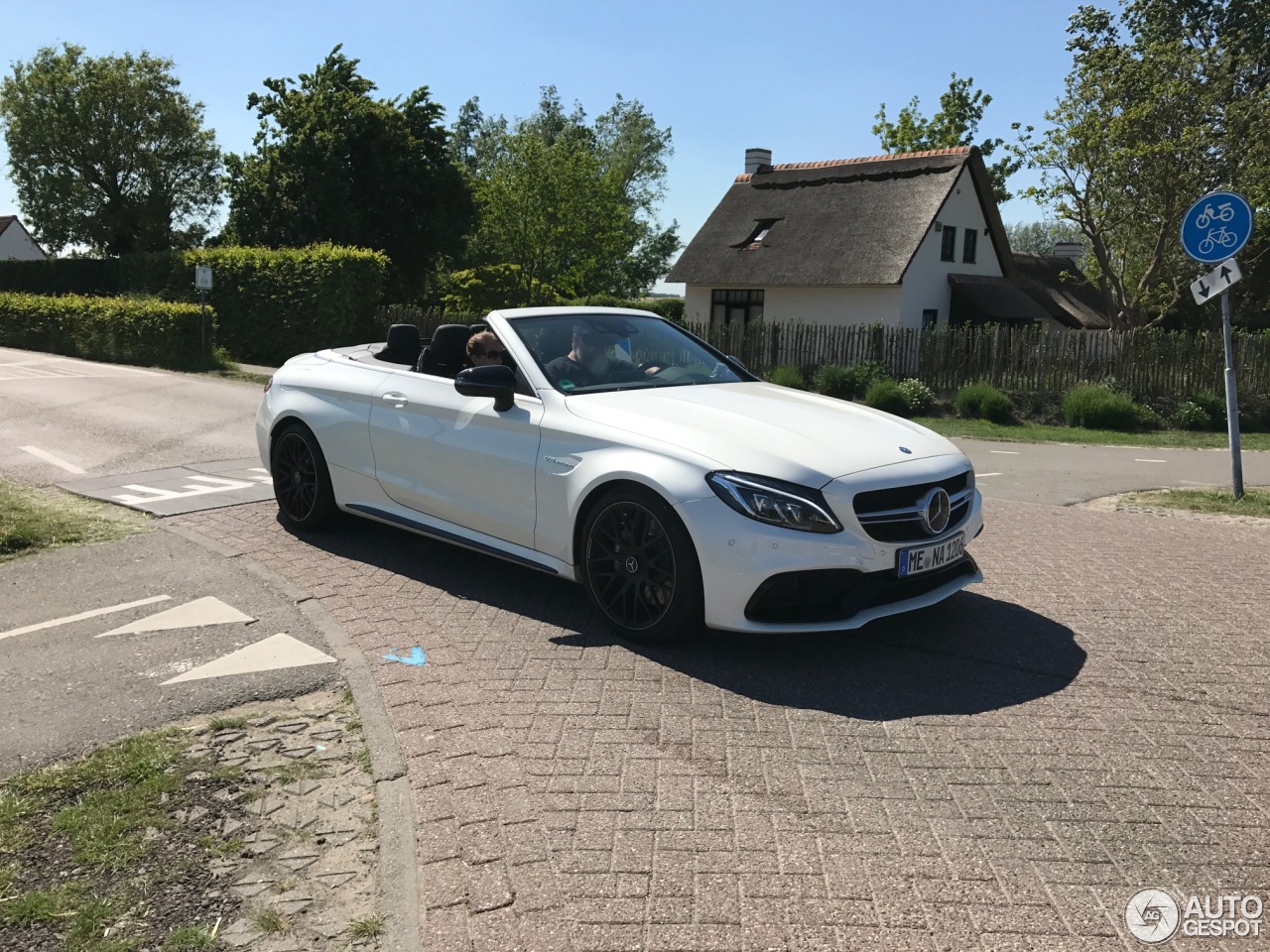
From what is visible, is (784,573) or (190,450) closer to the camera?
(784,573)

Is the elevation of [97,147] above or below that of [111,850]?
above

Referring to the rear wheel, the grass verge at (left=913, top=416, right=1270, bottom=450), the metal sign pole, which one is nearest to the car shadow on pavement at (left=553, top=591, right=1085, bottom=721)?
the rear wheel

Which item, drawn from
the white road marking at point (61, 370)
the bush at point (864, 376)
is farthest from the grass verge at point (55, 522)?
the bush at point (864, 376)

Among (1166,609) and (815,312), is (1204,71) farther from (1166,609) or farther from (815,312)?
(1166,609)

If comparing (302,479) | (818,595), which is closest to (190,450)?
(302,479)

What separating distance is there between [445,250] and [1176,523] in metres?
33.9

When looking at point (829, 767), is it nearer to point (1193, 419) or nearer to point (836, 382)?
point (1193, 419)

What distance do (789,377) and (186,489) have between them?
1477cm

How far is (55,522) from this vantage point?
7.64m

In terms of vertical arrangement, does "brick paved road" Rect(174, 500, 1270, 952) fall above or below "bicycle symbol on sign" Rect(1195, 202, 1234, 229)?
below

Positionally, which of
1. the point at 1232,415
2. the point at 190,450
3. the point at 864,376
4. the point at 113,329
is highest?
the point at 113,329

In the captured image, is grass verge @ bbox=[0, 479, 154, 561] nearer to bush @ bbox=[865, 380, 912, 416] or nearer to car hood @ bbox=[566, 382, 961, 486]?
car hood @ bbox=[566, 382, 961, 486]

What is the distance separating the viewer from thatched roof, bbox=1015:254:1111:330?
42.3 m

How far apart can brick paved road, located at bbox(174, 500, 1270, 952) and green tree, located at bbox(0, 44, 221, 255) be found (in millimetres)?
62816
